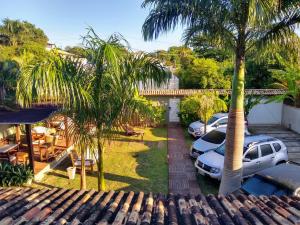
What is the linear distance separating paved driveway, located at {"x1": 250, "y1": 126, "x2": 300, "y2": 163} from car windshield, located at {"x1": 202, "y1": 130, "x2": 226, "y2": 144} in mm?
3871

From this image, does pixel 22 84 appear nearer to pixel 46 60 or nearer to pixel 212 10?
pixel 46 60

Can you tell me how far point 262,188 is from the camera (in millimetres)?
8086

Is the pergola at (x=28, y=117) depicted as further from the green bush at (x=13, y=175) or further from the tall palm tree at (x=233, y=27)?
the tall palm tree at (x=233, y=27)

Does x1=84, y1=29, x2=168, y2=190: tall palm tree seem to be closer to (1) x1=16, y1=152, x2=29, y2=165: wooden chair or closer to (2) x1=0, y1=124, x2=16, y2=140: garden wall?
(1) x1=16, y1=152, x2=29, y2=165: wooden chair

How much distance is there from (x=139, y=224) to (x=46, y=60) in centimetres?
517

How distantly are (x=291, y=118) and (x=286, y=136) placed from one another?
2.57 metres

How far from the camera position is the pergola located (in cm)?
993

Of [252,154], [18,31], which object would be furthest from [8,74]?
[18,31]

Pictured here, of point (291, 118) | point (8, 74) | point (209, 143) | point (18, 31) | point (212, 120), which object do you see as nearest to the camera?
point (209, 143)

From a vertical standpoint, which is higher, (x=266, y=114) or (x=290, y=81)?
(x=290, y=81)

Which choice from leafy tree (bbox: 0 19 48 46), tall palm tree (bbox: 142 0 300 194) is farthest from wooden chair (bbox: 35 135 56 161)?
leafy tree (bbox: 0 19 48 46)

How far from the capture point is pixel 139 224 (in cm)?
384

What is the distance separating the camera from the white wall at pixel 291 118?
19.9m

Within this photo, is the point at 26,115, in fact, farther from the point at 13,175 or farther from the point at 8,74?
the point at 8,74
